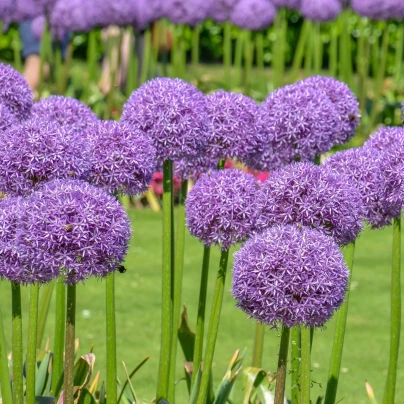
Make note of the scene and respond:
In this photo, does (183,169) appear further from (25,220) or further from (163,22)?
(163,22)

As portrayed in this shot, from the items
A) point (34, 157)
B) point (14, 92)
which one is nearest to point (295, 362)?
point (34, 157)

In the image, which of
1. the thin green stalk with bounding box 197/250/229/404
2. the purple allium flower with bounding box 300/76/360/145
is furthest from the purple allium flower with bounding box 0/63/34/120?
the purple allium flower with bounding box 300/76/360/145

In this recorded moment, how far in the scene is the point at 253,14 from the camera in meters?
9.17

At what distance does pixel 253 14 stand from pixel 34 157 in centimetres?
720

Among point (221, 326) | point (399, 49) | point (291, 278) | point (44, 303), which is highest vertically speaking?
point (291, 278)

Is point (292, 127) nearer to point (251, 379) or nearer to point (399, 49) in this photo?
point (251, 379)

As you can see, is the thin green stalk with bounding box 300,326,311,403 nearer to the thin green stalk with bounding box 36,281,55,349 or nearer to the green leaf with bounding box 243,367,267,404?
the green leaf with bounding box 243,367,267,404

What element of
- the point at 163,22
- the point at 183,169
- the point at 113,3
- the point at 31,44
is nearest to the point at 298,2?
the point at 163,22

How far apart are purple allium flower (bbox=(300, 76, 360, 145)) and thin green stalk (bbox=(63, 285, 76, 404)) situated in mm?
1080

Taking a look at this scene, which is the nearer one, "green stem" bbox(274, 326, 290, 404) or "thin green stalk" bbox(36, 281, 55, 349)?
"green stem" bbox(274, 326, 290, 404)

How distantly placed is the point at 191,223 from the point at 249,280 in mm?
408

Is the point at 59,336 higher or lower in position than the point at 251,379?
higher

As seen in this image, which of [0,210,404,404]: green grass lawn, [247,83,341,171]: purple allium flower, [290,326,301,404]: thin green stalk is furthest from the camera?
[0,210,404,404]: green grass lawn

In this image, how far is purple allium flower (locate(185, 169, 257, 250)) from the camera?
2426 mm
